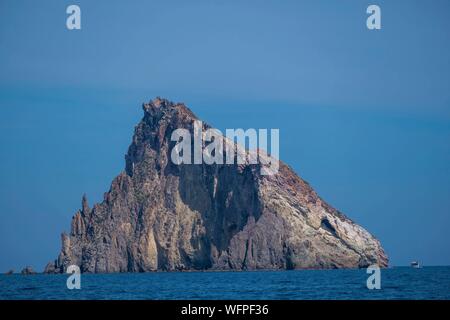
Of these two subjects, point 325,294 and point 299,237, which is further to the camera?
point 299,237

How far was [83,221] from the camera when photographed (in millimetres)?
198750

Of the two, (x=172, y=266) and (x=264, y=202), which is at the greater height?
(x=264, y=202)
